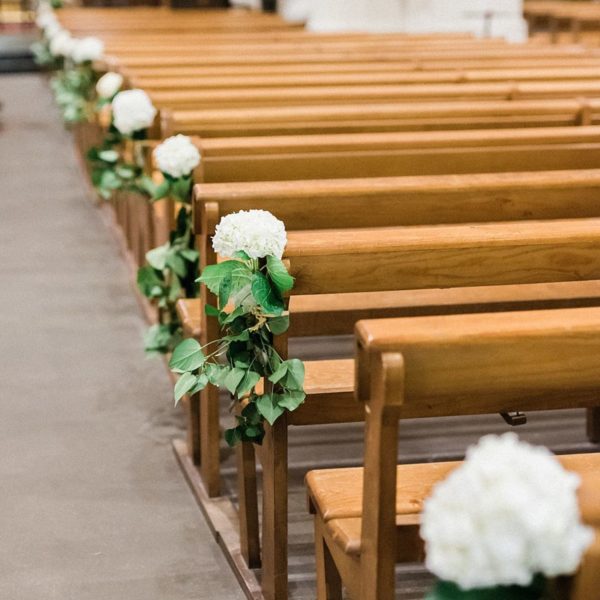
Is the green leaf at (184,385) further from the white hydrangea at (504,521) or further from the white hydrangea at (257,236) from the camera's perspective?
the white hydrangea at (504,521)

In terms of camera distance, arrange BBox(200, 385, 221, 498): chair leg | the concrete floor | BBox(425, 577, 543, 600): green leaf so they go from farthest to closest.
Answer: BBox(200, 385, 221, 498): chair leg < the concrete floor < BBox(425, 577, 543, 600): green leaf

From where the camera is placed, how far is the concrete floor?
2.95 meters

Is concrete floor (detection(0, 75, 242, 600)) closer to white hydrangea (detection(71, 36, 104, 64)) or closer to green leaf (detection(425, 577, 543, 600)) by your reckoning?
white hydrangea (detection(71, 36, 104, 64))

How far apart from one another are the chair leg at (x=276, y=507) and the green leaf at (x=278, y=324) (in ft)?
0.81

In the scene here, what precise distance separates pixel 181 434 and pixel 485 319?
85.2 inches

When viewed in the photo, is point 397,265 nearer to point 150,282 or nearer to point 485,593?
point 485,593

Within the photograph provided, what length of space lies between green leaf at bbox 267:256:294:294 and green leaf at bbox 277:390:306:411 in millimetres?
280

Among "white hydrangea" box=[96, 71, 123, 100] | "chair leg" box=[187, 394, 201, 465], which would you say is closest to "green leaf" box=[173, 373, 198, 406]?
"chair leg" box=[187, 394, 201, 465]

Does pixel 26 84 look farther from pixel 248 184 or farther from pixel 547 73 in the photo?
pixel 248 184

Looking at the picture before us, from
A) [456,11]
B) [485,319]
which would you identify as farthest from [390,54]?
[485,319]

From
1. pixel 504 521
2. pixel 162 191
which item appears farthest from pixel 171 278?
pixel 504 521

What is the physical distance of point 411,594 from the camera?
281cm

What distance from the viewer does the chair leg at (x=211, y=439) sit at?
3.30m

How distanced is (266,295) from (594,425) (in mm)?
1715
